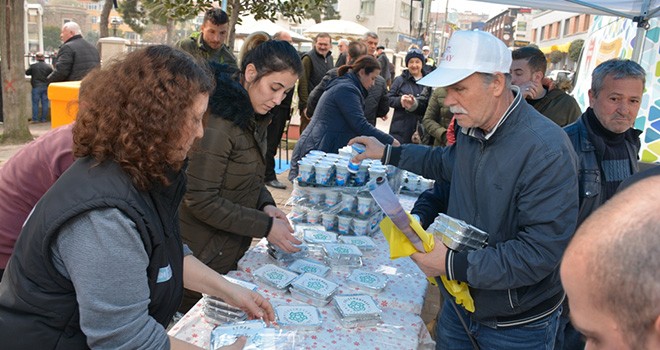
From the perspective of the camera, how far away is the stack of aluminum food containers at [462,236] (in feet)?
5.94

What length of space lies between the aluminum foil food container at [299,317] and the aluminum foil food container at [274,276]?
0.19 metres

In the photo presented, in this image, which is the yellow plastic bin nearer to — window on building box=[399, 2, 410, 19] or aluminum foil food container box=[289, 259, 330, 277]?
aluminum foil food container box=[289, 259, 330, 277]

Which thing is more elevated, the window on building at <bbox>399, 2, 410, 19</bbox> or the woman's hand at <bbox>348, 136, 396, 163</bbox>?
the window on building at <bbox>399, 2, 410, 19</bbox>

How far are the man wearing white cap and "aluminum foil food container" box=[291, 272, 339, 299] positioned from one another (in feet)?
1.60

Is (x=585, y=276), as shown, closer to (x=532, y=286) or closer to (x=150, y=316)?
(x=150, y=316)

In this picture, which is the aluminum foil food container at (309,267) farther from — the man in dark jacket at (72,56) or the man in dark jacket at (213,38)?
the man in dark jacket at (72,56)

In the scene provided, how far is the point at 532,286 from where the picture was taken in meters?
1.86

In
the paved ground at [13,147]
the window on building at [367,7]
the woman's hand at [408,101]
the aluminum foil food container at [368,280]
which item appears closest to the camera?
the aluminum foil food container at [368,280]

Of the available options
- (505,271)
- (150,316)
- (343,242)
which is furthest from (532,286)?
(150,316)

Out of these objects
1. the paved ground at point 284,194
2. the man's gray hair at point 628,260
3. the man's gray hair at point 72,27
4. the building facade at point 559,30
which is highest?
the building facade at point 559,30

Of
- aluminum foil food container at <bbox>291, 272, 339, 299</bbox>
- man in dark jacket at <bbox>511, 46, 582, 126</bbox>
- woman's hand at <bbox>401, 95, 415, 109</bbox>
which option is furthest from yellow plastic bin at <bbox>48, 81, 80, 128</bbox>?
aluminum foil food container at <bbox>291, 272, 339, 299</bbox>

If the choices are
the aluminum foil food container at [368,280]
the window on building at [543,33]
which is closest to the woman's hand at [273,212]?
the aluminum foil food container at [368,280]

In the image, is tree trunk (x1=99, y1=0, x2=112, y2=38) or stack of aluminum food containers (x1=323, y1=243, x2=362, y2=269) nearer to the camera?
stack of aluminum food containers (x1=323, y1=243, x2=362, y2=269)

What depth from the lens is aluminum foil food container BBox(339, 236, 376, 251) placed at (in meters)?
2.73
